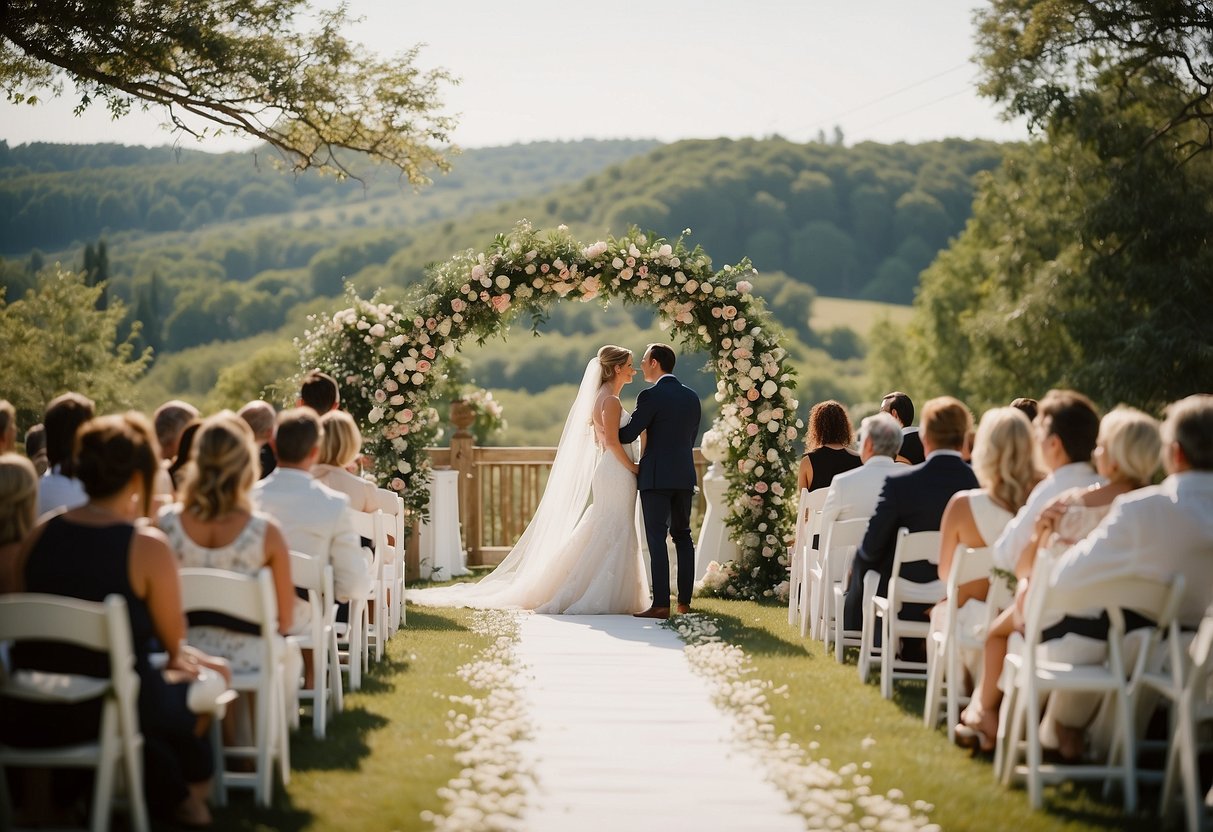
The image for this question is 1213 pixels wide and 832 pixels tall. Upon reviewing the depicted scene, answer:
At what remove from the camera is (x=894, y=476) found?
6.55 metres

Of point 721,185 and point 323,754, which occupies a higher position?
point 721,185

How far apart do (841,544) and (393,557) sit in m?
3.02

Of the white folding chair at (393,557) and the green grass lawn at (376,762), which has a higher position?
the white folding chair at (393,557)

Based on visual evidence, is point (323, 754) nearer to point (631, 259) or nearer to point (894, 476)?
point (894, 476)

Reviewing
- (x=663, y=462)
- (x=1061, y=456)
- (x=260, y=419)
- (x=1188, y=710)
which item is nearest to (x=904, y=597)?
(x=1061, y=456)

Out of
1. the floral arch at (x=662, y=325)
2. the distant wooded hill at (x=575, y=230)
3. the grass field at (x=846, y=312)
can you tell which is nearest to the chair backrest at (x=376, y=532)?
the floral arch at (x=662, y=325)

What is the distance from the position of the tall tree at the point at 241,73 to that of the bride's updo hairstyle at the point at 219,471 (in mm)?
10812

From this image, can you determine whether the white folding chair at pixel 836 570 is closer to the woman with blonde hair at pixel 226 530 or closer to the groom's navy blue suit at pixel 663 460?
the groom's navy blue suit at pixel 663 460

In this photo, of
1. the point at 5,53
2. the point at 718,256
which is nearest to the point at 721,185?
the point at 718,256

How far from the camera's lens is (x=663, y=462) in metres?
9.67

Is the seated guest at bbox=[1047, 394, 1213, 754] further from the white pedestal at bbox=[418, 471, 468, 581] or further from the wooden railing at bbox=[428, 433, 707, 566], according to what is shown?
the wooden railing at bbox=[428, 433, 707, 566]

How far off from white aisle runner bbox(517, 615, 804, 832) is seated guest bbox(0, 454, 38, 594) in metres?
1.90

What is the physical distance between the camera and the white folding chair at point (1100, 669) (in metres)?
4.55

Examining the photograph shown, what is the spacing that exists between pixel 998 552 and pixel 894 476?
146cm
